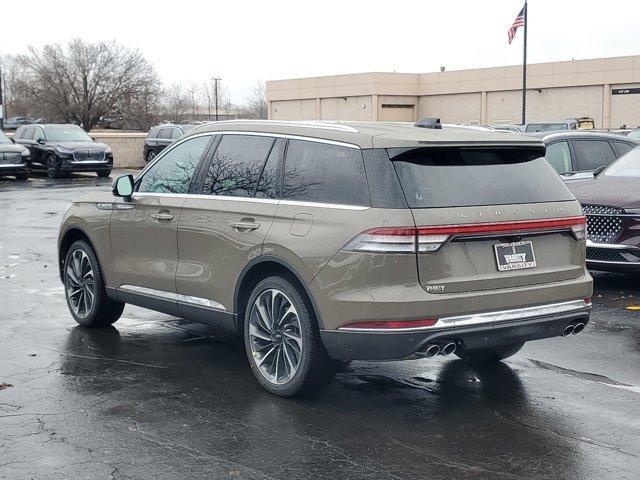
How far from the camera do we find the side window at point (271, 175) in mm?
6379

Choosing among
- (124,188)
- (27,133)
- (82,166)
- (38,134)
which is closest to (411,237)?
(124,188)

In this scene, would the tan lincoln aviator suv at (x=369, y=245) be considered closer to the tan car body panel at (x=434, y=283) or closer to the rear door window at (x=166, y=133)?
the tan car body panel at (x=434, y=283)

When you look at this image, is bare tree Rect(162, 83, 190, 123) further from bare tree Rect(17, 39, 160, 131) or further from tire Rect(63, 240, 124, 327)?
tire Rect(63, 240, 124, 327)

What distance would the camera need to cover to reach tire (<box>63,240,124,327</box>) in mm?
8203

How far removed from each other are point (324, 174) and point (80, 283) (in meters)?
3.32

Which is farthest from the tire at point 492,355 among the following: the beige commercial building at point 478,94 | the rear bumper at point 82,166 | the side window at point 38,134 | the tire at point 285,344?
the beige commercial building at point 478,94

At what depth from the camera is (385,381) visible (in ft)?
21.7

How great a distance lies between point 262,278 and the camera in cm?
636

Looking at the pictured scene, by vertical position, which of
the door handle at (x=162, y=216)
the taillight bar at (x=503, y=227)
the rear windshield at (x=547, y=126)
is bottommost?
the door handle at (x=162, y=216)

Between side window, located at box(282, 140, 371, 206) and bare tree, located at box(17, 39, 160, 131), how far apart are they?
196ft

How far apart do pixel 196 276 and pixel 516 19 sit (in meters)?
39.3

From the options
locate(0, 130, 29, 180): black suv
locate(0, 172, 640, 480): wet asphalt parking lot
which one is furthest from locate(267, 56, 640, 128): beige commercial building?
locate(0, 172, 640, 480): wet asphalt parking lot

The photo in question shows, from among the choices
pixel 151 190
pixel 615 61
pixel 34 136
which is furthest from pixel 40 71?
pixel 151 190

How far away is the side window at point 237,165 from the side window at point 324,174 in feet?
1.04
